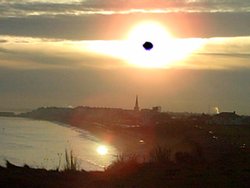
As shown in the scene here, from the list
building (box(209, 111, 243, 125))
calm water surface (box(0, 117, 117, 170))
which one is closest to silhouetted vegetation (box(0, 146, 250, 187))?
calm water surface (box(0, 117, 117, 170))

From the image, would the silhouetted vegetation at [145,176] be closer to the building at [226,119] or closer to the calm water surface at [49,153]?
the calm water surface at [49,153]

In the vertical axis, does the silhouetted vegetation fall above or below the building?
below

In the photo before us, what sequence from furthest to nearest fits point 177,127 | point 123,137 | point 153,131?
point 123,137
point 153,131
point 177,127

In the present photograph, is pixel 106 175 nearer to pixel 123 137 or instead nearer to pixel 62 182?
pixel 62 182

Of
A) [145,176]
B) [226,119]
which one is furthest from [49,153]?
[226,119]

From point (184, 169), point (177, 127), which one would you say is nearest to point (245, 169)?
point (184, 169)

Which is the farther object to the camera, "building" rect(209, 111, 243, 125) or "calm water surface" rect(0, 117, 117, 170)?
"building" rect(209, 111, 243, 125)

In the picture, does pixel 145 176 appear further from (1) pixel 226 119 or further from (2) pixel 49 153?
(1) pixel 226 119

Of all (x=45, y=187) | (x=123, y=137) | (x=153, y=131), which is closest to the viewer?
(x=45, y=187)

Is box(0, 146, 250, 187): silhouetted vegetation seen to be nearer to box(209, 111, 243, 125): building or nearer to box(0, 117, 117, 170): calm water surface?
box(0, 117, 117, 170): calm water surface

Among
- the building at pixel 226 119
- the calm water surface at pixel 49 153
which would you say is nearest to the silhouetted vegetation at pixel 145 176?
the calm water surface at pixel 49 153

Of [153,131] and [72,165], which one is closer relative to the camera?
[72,165]
